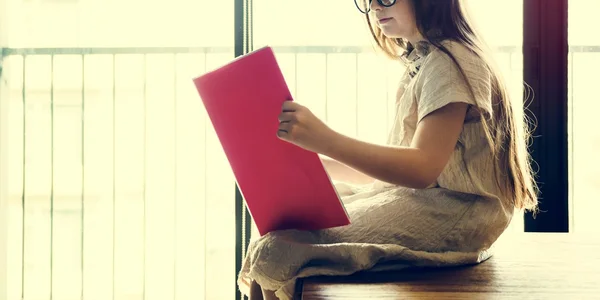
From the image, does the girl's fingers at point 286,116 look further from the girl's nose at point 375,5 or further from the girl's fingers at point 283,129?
the girl's nose at point 375,5

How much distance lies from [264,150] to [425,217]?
12.3 inches

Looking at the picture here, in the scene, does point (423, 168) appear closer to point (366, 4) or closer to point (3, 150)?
point (366, 4)

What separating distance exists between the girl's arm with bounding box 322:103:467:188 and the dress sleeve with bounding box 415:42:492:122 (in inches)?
0.8

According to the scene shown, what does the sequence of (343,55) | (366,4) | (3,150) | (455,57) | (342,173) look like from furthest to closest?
1. (343,55)
2. (3,150)
3. (342,173)
4. (366,4)
5. (455,57)

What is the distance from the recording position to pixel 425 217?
3.81 feet

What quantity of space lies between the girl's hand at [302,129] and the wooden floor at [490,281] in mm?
223

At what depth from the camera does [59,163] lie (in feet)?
7.26

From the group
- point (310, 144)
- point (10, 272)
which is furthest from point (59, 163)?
point (310, 144)

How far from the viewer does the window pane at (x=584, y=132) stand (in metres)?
2.01

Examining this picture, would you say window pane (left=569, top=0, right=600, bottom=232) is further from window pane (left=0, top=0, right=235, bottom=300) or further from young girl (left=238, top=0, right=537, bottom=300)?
window pane (left=0, top=0, right=235, bottom=300)

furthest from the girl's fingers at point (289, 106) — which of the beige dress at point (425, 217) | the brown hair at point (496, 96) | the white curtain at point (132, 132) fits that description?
the white curtain at point (132, 132)

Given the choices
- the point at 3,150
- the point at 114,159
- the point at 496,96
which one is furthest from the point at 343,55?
the point at 3,150

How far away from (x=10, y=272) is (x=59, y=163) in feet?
1.27

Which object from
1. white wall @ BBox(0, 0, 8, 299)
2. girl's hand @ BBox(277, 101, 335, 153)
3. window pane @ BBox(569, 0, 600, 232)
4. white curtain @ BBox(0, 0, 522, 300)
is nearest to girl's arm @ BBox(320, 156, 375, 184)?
girl's hand @ BBox(277, 101, 335, 153)
